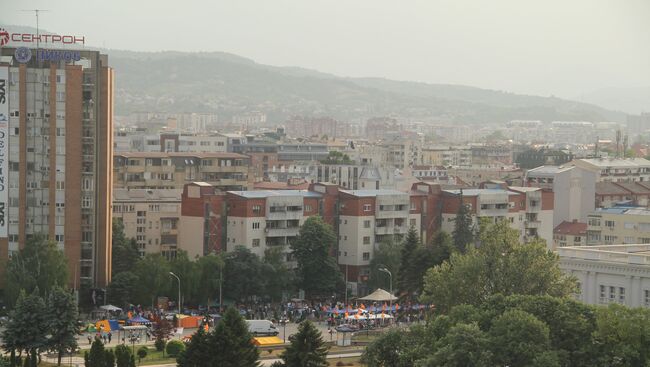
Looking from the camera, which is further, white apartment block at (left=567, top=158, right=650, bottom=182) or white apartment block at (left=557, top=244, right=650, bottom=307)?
white apartment block at (left=567, top=158, right=650, bottom=182)

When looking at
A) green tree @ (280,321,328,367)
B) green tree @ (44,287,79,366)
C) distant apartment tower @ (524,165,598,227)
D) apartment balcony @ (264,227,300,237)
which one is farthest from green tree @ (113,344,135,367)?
distant apartment tower @ (524,165,598,227)

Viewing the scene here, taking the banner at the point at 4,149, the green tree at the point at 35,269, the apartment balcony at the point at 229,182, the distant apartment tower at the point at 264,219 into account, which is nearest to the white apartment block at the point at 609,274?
the green tree at the point at 35,269

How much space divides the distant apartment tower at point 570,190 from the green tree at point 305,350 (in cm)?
5276

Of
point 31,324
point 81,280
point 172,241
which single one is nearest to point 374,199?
point 172,241

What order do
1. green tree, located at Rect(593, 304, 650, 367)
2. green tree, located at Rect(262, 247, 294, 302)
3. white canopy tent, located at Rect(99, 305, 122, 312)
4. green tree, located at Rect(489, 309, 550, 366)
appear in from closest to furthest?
green tree, located at Rect(489, 309, 550, 366), green tree, located at Rect(593, 304, 650, 367), white canopy tent, located at Rect(99, 305, 122, 312), green tree, located at Rect(262, 247, 294, 302)

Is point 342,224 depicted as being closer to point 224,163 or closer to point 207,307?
point 207,307

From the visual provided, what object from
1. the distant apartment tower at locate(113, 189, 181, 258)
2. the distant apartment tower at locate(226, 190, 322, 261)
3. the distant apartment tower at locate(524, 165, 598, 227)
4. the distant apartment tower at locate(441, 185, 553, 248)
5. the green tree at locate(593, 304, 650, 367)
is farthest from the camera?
the distant apartment tower at locate(524, 165, 598, 227)

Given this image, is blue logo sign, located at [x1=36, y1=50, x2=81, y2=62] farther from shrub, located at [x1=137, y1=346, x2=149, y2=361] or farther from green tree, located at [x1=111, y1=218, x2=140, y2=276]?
shrub, located at [x1=137, y1=346, x2=149, y2=361]

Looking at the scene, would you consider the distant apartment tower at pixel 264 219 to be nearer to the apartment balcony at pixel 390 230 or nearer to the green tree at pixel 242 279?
the green tree at pixel 242 279

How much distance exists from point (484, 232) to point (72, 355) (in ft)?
48.7

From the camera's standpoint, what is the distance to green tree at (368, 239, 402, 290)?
77.2 meters

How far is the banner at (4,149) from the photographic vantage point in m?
67.9

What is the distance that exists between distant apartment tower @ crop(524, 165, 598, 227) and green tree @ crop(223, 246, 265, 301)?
3126 centimetres

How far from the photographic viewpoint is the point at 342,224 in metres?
80.9
